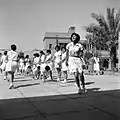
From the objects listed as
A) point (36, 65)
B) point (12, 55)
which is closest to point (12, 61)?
point (12, 55)

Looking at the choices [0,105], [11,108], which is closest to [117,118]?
[11,108]

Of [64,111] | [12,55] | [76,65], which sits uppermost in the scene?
[12,55]

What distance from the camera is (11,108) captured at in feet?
13.8

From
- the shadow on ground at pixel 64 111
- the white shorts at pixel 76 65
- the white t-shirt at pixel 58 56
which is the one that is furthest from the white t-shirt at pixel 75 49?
the white t-shirt at pixel 58 56

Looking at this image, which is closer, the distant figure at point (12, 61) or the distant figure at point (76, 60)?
the distant figure at point (76, 60)

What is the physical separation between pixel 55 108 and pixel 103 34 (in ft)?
57.9

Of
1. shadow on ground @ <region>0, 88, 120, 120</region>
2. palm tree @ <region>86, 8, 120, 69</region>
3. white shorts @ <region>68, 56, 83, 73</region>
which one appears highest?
palm tree @ <region>86, 8, 120, 69</region>

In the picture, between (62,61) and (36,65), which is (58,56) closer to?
(62,61)

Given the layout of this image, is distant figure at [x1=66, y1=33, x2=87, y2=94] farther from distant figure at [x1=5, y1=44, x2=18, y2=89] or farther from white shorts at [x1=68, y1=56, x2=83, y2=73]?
distant figure at [x1=5, y1=44, x2=18, y2=89]

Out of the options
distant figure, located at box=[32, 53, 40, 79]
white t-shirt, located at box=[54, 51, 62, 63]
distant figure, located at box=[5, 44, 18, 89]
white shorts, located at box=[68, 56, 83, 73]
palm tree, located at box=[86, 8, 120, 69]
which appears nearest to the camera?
white shorts, located at box=[68, 56, 83, 73]

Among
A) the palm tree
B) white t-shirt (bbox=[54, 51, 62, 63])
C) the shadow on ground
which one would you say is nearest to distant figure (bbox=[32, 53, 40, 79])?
white t-shirt (bbox=[54, 51, 62, 63])

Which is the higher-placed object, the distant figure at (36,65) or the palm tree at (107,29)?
the palm tree at (107,29)

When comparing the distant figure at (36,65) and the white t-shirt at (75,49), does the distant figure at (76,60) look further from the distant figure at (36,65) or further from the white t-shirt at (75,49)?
the distant figure at (36,65)

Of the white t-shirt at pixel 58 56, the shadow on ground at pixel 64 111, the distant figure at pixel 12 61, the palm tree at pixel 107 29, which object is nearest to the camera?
the shadow on ground at pixel 64 111
